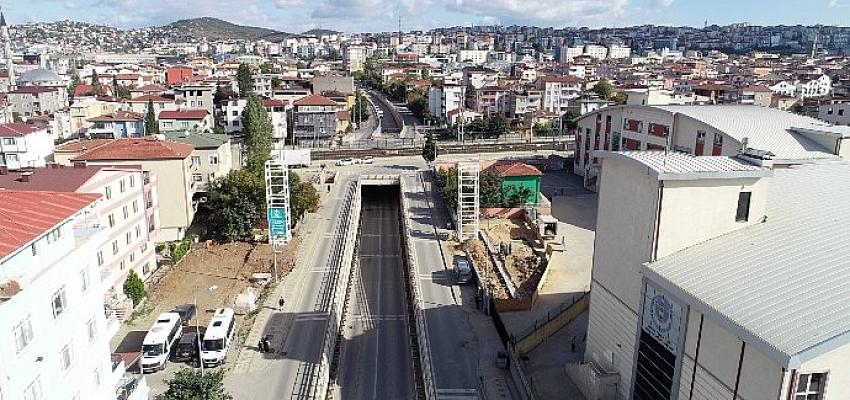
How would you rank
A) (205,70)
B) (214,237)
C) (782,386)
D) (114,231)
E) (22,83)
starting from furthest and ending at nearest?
(205,70) → (22,83) → (214,237) → (114,231) → (782,386)

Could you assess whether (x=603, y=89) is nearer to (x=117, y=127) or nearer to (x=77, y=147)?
(x=117, y=127)

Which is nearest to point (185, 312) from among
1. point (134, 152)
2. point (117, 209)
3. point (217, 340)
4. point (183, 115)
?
point (217, 340)

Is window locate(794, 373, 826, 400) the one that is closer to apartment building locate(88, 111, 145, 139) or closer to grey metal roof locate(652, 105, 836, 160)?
grey metal roof locate(652, 105, 836, 160)

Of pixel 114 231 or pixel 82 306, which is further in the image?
pixel 114 231

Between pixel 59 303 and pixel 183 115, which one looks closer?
pixel 59 303

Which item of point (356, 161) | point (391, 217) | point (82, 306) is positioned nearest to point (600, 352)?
point (82, 306)

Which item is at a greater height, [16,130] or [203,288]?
[16,130]

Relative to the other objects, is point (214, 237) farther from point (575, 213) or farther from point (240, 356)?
point (575, 213)
